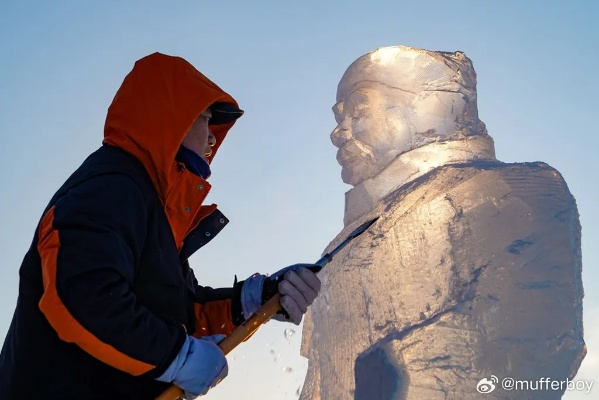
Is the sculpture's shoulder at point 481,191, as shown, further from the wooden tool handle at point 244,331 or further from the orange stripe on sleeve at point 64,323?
the orange stripe on sleeve at point 64,323

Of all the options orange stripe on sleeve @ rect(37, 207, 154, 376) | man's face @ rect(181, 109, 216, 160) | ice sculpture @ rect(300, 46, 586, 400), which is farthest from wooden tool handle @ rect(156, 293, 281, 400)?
ice sculpture @ rect(300, 46, 586, 400)

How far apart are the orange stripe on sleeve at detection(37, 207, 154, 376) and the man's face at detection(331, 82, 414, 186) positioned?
5.21 metres

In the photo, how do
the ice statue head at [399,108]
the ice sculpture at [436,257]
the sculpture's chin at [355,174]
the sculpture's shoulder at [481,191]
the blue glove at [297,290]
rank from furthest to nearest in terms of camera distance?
the sculpture's chin at [355,174], the ice statue head at [399,108], the sculpture's shoulder at [481,191], the ice sculpture at [436,257], the blue glove at [297,290]

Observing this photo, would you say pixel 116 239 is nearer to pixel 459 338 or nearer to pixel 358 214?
pixel 459 338

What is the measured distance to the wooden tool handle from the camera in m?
1.98

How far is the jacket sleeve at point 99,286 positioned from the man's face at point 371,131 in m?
5.11

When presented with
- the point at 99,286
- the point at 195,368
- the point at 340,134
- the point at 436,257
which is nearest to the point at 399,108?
the point at 340,134

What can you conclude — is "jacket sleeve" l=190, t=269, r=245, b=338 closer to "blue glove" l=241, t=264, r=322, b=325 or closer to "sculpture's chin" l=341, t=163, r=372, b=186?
"blue glove" l=241, t=264, r=322, b=325

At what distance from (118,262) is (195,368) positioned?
333mm

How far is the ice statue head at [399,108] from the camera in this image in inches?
270

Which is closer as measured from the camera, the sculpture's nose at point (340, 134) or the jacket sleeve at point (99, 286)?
the jacket sleeve at point (99, 286)

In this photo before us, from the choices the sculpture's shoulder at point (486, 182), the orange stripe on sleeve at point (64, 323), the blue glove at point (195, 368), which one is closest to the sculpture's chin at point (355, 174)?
the sculpture's shoulder at point (486, 182)

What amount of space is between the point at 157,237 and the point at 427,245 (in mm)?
4342

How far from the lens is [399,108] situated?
6902mm
